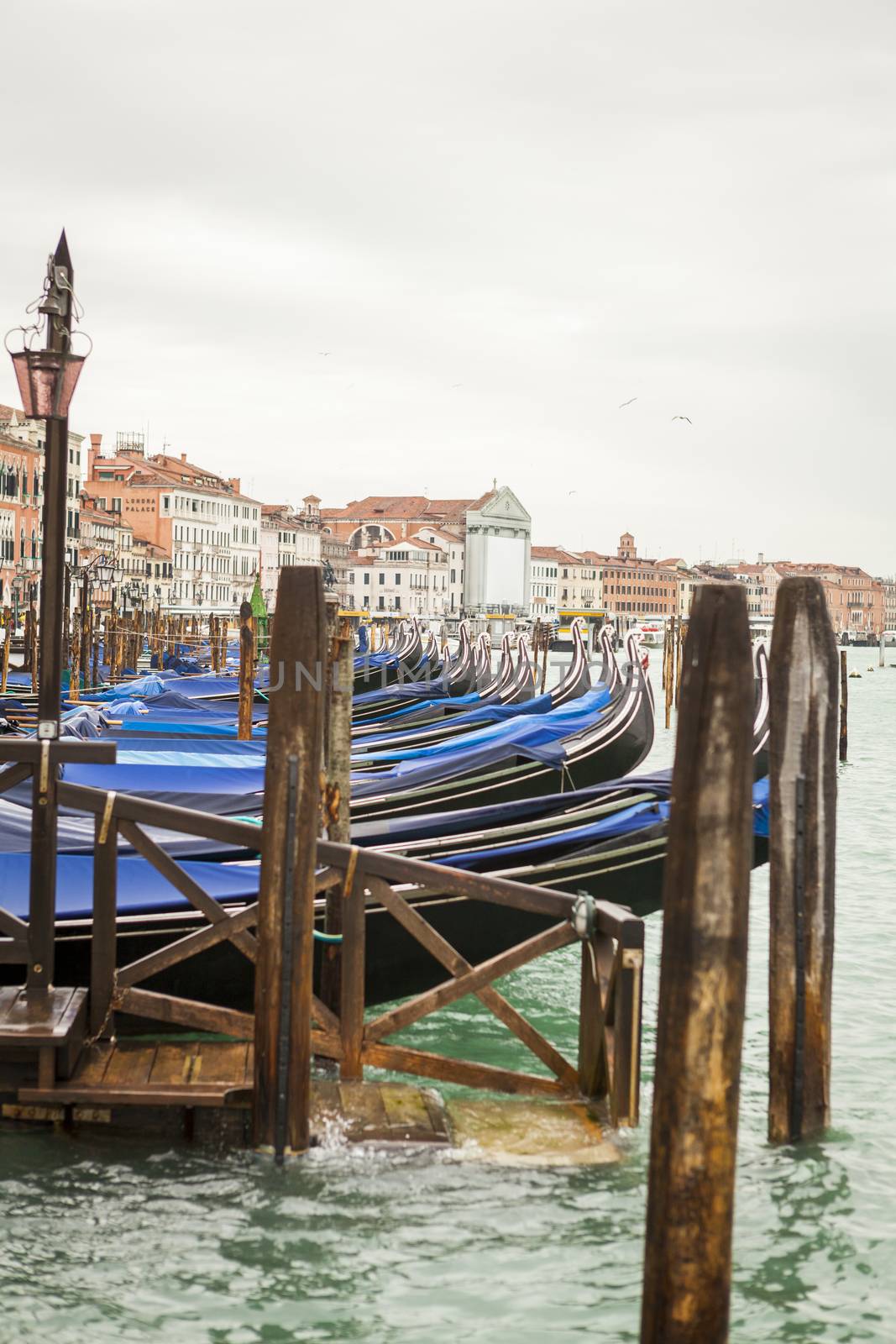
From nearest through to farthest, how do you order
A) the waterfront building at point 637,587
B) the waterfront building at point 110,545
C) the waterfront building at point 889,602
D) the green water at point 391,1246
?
the green water at point 391,1246 → the waterfront building at point 110,545 → the waterfront building at point 637,587 → the waterfront building at point 889,602

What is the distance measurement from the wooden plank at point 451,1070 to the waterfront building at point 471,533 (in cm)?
7173

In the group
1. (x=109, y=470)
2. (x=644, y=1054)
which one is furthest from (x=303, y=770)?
(x=109, y=470)

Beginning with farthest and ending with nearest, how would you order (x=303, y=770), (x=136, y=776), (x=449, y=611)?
(x=449, y=611)
(x=136, y=776)
(x=303, y=770)

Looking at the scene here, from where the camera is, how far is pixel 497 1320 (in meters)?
3.24

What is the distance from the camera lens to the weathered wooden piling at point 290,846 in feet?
11.4

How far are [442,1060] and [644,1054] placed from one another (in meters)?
1.38

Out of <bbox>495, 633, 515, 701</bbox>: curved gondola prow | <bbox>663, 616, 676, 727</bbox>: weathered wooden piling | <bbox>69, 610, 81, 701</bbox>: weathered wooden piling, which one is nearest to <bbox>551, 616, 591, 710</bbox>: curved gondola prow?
<bbox>495, 633, 515, 701</bbox>: curved gondola prow

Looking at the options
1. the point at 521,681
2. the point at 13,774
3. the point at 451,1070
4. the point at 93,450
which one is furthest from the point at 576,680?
the point at 93,450

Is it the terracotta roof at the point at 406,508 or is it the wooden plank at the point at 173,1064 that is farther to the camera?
the terracotta roof at the point at 406,508

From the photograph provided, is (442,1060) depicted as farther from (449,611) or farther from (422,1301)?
(449,611)

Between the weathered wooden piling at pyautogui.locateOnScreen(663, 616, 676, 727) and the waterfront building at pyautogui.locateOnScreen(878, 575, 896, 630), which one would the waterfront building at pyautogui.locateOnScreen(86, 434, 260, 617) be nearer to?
Answer: the weathered wooden piling at pyautogui.locateOnScreen(663, 616, 676, 727)

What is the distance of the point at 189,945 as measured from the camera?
3.99 metres

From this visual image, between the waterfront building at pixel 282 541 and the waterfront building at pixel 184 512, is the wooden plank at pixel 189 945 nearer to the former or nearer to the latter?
the waterfront building at pixel 184 512

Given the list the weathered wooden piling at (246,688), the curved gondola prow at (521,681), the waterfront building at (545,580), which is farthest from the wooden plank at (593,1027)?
the waterfront building at (545,580)
